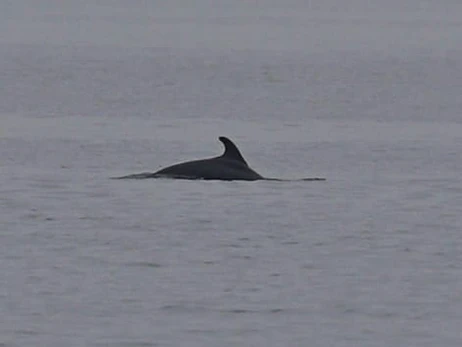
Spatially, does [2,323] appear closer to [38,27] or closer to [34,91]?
[34,91]

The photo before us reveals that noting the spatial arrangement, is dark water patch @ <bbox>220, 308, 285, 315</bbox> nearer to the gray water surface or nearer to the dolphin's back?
the gray water surface

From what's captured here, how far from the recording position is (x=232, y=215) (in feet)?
42.8

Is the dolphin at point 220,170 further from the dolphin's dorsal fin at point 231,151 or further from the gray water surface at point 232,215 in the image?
the gray water surface at point 232,215

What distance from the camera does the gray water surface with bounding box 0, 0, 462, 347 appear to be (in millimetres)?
9492

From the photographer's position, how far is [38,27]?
68875mm

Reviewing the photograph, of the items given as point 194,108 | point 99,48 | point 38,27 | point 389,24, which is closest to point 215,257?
point 194,108

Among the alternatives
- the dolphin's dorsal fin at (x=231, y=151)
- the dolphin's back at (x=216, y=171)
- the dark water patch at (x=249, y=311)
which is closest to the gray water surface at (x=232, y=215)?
the dark water patch at (x=249, y=311)

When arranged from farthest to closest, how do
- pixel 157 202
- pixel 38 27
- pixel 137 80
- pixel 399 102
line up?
pixel 38 27 → pixel 137 80 → pixel 399 102 → pixel 157 202

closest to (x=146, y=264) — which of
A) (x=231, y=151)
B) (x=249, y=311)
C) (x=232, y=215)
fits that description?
(x=249, y=311)

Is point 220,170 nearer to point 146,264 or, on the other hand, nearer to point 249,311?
point 146,264

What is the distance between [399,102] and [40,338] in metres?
18.7

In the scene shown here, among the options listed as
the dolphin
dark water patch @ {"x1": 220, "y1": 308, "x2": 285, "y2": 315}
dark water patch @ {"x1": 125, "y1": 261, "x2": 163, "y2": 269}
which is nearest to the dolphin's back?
the dolphin

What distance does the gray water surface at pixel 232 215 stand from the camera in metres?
9.49

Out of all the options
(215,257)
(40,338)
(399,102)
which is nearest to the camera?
(40,338)
